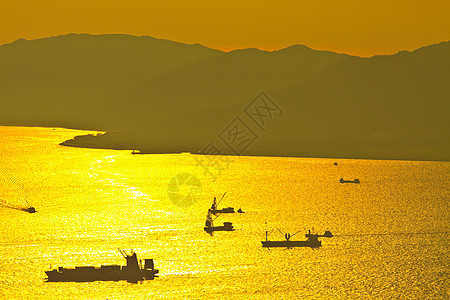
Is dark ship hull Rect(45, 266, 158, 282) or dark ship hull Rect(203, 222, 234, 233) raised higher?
dark ship hull Rect(203, 222, 234, 233)

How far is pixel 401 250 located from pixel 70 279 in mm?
54362

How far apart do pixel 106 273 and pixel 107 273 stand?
0.14m

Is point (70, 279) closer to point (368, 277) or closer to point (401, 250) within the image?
point (368, 277)

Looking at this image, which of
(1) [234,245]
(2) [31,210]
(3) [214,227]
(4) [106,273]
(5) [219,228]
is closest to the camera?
(4) [106,273]

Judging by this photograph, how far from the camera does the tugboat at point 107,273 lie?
271 ft

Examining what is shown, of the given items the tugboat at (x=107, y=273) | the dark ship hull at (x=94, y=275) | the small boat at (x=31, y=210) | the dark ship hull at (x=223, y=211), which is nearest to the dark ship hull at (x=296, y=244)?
the tugboat at (x=107, y=273)

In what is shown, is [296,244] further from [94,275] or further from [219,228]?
[94,275]

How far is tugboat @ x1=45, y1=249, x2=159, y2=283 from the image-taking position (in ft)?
271

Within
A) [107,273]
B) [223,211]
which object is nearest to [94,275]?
[107,273]

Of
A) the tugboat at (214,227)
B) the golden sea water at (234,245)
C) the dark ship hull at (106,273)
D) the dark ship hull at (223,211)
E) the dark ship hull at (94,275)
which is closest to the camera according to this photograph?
the golden sea water at (234,245)

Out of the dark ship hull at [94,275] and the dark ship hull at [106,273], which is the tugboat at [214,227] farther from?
the dark ship hull at [94,275]

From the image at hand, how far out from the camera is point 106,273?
8412 centimetres

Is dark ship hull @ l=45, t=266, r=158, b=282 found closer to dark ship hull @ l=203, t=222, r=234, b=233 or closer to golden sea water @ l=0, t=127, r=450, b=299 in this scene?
golden sea water @ l=0, t=127, r=450, b=299

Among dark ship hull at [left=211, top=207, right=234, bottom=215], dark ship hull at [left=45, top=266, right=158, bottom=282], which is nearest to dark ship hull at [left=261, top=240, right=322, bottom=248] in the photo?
dark ship hull at [left=45, top=266, right=158, bottom=282]
